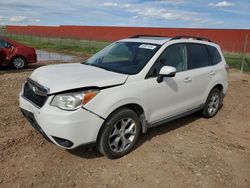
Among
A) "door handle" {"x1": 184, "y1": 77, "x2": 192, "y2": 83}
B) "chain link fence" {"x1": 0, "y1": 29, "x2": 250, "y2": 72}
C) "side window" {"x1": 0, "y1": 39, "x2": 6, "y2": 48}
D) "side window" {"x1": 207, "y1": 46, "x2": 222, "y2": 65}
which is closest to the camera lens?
"door handle" {"x1": 184, "y1": 77, "x2": 192, "y2": 83}

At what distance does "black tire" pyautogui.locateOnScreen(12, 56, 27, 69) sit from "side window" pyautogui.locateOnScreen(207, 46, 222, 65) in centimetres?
920

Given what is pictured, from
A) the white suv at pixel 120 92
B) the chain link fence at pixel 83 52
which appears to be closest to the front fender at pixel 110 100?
the white suv at pixel 120 92

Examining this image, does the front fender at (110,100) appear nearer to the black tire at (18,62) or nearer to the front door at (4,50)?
the front door at (4,50)

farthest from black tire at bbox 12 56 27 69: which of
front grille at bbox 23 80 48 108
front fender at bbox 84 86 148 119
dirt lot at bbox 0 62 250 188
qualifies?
front fender at bbox 84 86 148 119

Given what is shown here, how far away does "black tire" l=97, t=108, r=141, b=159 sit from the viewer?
3.75 m

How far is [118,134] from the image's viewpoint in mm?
3988

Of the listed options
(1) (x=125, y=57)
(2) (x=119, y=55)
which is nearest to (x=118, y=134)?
(1) (x=125, y=57)

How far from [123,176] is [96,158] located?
57 cm

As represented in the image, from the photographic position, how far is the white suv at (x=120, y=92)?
11.4 feet

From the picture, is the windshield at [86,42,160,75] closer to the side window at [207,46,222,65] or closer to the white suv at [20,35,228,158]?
the white suv at [20,35,228,158]

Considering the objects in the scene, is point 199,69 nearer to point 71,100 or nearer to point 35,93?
point 71,100

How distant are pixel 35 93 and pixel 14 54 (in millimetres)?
9258

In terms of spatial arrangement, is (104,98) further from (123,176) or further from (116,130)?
(123,176)

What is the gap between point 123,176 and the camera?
144 inches
